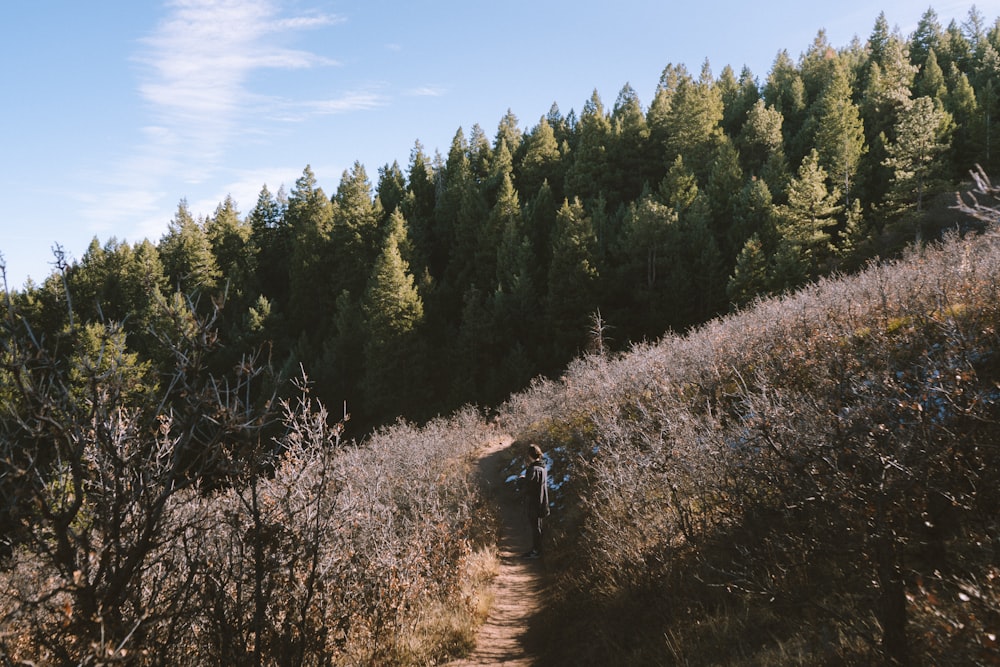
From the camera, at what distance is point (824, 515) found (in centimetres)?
430

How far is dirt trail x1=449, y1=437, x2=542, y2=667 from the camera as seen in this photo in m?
6.05

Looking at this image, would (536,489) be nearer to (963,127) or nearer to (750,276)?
(750,276)

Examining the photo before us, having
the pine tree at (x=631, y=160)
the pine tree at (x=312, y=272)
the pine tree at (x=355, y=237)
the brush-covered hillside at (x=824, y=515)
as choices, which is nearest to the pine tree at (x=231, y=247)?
Answer: the pine tree at (x=312, y=272)

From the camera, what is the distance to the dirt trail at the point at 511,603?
605cm

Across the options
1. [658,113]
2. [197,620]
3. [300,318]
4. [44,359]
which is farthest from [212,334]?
[658,113]

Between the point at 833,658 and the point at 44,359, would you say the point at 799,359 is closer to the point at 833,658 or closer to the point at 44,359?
the point at 833,658

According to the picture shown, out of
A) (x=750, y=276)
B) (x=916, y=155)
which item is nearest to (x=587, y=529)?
(x=750, y=276)

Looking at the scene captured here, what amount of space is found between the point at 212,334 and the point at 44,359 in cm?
80

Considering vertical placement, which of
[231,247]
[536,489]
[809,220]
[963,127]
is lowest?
[536,489]

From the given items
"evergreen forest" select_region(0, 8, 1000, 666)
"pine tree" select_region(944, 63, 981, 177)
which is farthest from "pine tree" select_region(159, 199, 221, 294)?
"pine tree" select_region(944, 63, 981, 177)

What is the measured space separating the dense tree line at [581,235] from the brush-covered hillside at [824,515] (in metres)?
17.4

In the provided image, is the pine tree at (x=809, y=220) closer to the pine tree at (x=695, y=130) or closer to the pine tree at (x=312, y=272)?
the pine tree at (x=695, y=130)

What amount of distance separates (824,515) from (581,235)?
106 ft

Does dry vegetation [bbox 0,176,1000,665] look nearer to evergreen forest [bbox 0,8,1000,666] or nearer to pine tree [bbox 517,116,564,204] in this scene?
evergreen forest [bbox 0,8,1000,666]
